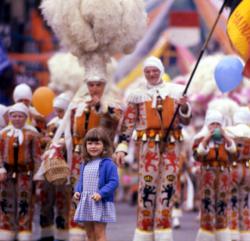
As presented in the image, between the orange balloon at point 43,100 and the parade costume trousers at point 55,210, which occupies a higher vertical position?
the orange balloon at point 43,100

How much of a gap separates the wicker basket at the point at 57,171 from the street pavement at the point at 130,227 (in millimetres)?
2038

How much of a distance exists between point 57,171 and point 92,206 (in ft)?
3.90

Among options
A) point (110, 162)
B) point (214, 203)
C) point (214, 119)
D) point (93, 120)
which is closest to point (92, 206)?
point (110, 162)

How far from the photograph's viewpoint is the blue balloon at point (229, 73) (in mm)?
13133

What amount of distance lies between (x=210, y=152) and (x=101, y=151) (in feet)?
8.30

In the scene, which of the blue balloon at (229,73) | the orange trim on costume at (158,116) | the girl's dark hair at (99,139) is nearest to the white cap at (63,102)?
the orange trim on costume at (158,116)

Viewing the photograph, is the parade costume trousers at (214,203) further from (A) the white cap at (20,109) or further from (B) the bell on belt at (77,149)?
(A) the white cap at (20,109)

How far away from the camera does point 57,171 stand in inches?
439

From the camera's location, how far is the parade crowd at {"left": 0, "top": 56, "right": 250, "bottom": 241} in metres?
10.3

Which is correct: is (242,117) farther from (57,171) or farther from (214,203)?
(57,171)

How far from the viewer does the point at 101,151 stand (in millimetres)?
10250

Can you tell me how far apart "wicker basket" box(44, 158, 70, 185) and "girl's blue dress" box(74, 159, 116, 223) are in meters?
0.95

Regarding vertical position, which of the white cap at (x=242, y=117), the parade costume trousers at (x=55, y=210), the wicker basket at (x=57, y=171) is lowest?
the parade costume trousers at (x=55, y=210)

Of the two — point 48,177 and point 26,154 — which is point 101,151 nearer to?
point 48,177
